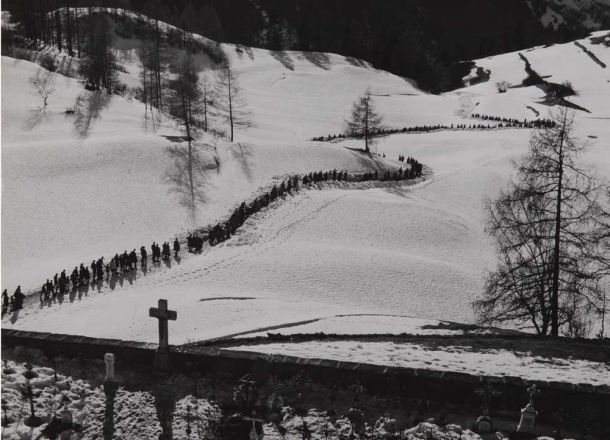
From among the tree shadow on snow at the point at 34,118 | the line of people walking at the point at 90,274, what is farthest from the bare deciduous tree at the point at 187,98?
the tree shadow on snow at the point at 34,118

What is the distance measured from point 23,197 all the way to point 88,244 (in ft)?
22.0

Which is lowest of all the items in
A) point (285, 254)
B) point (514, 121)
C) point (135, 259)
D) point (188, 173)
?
point (135, 259)

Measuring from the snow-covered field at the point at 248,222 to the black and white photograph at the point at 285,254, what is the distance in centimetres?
15

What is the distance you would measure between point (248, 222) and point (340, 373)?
782 inches

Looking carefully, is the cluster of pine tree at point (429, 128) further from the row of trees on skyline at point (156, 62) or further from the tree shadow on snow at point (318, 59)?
the tree shadow on snow at point (318, 59)

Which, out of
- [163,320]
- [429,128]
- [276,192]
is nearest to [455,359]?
[163,320]

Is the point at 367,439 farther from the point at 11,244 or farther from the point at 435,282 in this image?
the point at 11,244

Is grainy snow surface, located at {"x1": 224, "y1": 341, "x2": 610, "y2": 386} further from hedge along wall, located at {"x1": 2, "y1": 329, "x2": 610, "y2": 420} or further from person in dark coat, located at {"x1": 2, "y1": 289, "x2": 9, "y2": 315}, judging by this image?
person in dark coat, located at {"x1": 2, "y1": 289, "x2": 9, "y2": 315}

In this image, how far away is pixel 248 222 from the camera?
100ft

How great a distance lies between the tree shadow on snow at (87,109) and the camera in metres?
43.8

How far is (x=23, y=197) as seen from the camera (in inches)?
1256

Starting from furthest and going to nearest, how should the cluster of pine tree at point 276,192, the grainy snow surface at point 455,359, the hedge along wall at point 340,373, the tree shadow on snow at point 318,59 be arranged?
the tree shadow on snow at point 318,59 < the cluster of pine tree at point 276,192 < the grainy snow surface at point 455,359 < the hedge along wall at point 340,373

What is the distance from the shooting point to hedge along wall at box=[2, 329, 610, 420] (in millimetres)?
10258

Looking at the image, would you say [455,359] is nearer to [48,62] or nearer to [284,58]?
[48,62]
